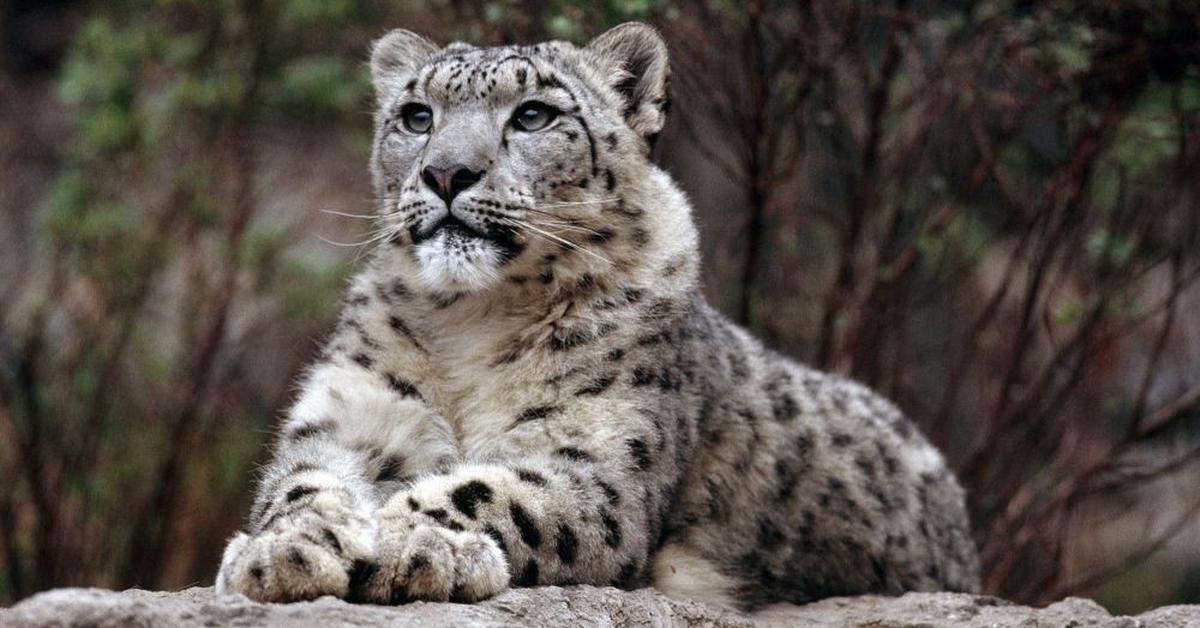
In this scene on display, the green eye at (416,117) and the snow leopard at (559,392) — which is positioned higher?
the green eye at (416,117)

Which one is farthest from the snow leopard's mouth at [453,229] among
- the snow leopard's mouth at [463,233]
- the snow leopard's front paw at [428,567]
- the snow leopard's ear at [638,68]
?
the snow leopard's front paw at [428,567]

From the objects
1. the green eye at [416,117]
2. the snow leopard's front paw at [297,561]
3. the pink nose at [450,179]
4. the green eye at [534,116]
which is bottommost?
the snow leopard's front paw at [297,561]

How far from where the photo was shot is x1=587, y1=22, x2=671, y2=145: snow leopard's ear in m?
5.66

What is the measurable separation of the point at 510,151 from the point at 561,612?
166 cm

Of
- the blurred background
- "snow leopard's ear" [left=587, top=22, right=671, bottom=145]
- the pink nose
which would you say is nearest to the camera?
the pink nose

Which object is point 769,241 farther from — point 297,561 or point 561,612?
point 297,561

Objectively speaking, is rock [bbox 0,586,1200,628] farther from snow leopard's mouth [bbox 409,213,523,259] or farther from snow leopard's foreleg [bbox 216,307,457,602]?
snow leopard's mouth [bbox 409,213,523,259]

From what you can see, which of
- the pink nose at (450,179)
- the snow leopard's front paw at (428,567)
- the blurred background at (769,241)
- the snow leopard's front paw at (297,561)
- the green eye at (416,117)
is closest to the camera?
the snow leopard's front paw at (297,561)

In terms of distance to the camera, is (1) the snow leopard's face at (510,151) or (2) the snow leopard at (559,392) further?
(1) the snow leopard's face at (510,151)

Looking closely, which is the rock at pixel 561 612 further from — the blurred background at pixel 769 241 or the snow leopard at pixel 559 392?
the blurred background at pixel 769 241

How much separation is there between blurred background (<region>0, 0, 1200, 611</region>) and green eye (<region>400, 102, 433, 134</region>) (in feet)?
4.45

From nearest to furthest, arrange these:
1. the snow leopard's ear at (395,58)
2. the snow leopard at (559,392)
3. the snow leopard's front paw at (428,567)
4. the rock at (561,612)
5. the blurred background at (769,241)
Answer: the rock at (561,612) < the snow leopard's front paw at (428,567) < the snow leopard at (559,392) < the snow leopard's ear at (395,58) < the blurred background at (769,241)

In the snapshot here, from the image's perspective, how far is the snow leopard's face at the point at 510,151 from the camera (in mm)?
4930

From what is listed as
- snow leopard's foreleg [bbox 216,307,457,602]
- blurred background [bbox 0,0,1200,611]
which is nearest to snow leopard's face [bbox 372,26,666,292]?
snow leopard's foreleg [bbox 216,307,457,602]
